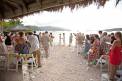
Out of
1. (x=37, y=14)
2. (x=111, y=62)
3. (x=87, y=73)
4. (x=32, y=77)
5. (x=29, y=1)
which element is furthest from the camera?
(x=87, y=73)

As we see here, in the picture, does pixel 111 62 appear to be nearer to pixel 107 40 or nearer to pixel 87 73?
pixel 87 73

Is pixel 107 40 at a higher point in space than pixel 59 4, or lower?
lower

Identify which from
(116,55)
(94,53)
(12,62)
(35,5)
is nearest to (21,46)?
(12,62)

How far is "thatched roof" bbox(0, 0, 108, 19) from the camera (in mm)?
5637

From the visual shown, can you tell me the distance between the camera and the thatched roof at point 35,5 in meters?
5.64

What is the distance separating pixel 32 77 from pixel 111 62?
2626 mm

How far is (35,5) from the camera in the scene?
267 inches

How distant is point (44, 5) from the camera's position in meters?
6.43

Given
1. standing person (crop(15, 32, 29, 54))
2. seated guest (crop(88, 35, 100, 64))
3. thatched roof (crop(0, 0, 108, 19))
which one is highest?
thatched roof (crop(0, 0, 108, 19))

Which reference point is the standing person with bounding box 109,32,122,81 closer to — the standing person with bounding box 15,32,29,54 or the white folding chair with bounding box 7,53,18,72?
the white folding chair with bounding box 7,53,18,72

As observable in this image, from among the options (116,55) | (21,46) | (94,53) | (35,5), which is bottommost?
(94,53)

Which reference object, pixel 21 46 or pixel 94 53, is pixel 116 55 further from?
pixel 94 53

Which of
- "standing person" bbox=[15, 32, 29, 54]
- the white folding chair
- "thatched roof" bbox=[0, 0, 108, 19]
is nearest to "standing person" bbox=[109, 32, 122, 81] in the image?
"thatched roof" bbox=[0, 0, 108, 19]

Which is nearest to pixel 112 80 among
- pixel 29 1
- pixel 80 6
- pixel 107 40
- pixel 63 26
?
pixel 80 6
